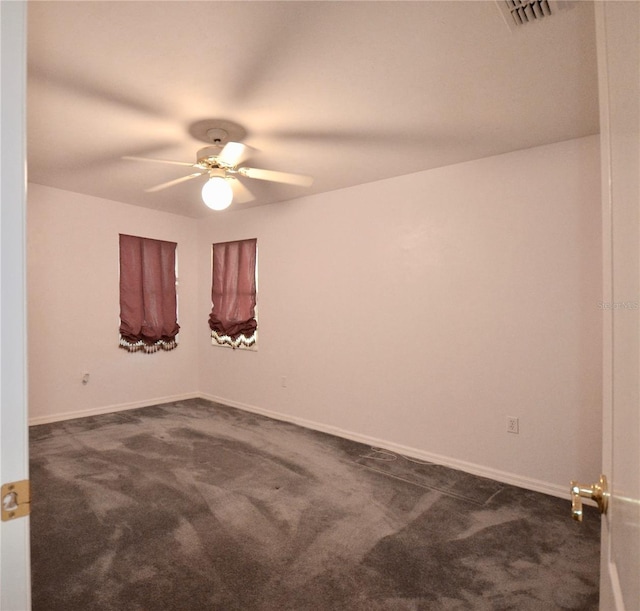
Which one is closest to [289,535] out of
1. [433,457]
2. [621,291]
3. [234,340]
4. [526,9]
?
[433,457]

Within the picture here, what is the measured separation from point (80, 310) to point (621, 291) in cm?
487

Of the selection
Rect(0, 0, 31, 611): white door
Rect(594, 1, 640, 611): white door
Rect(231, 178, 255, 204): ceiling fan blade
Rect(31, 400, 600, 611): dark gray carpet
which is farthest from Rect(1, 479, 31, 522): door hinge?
Rect(231, 178, 255, 204): ceiling fan blade

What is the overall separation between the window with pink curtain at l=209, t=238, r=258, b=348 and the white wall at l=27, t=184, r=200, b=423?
716 millimetres

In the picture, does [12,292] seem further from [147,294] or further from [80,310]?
[147,294]

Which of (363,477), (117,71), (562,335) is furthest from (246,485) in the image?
(117,71)

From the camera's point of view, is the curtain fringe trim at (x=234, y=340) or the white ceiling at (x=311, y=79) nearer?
the white ceiling at (x=311, y=79)

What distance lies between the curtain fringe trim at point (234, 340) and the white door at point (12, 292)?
4.14 metres

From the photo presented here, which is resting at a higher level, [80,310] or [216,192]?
[216,192]

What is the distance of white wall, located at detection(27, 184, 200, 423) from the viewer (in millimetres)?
4078

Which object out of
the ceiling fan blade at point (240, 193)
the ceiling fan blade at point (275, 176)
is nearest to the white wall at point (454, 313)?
the ceiling fan blade at point (240, 193)

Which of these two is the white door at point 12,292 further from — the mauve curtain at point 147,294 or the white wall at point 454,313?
the mauve curtain at point 147,294

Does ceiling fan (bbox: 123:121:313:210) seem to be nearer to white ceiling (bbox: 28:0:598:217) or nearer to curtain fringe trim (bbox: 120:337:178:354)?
white ceiling (bbox: 28:0:598:217)

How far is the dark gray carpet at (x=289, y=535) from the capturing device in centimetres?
176

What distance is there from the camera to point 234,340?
501cm
